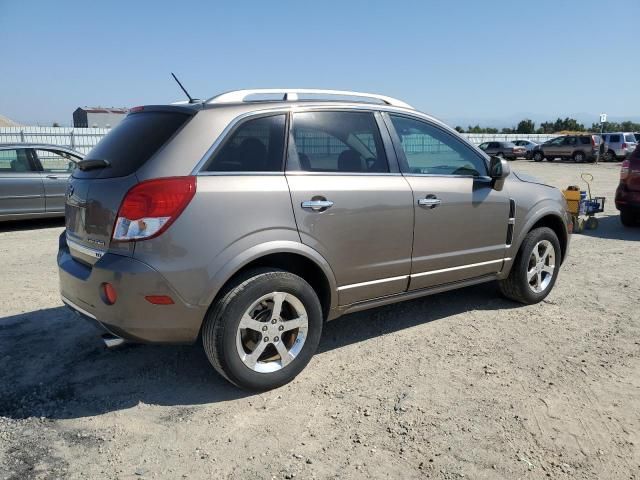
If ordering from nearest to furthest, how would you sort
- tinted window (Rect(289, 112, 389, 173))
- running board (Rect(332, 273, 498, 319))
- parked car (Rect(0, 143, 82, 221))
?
tinted window (Rect(289, 112, 389, 173)) < running board (Rect(332, 273, 498, 319)) < parked car (Rect(0, 143, 82, 221))

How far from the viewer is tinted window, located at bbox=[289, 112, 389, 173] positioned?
11.7 feet

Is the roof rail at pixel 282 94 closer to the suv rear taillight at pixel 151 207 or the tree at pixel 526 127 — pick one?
the suv rear taillight at pixel 151 207

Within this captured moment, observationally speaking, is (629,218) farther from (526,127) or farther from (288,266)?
(526,127)

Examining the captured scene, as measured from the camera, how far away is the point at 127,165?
320 centimetres

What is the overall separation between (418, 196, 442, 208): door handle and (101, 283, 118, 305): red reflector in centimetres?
219

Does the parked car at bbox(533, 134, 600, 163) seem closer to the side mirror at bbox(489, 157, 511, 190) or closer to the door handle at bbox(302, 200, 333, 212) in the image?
the side mirror at bbox(489, 157, 511, 190)

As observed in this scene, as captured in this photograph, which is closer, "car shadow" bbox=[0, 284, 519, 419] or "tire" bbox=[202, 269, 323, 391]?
"tire" bbox=[202, 269, 323, 391]

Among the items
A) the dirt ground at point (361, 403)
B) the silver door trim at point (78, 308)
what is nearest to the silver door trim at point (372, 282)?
the dirt ground at point (361, 403)

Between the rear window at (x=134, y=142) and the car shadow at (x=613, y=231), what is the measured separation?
7.80m

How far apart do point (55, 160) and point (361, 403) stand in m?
8.41

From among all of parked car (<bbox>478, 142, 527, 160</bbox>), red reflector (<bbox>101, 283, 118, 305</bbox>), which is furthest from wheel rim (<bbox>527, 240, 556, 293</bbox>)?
parked car (<bbox>478, 142, 527, 160</bbox>)

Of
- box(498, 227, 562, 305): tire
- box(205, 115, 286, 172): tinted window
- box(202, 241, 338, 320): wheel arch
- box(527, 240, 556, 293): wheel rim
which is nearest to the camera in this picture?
box(202, 241, 338, 320): wheel arch

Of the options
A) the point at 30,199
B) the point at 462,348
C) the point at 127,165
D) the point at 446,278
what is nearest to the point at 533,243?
the point at 446,278

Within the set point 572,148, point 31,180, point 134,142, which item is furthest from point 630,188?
point 572,148
